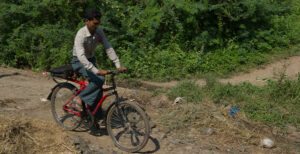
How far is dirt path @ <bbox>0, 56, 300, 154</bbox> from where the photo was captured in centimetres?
425

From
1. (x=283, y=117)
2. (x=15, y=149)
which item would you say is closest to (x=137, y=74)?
(x=283, y=117)

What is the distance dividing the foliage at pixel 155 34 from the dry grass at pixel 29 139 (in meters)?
4.39

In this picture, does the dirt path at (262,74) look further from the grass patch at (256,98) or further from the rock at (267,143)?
the rock at (267,143)

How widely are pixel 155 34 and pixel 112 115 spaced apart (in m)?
5.74

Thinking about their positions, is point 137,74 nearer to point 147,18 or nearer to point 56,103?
point 147,18

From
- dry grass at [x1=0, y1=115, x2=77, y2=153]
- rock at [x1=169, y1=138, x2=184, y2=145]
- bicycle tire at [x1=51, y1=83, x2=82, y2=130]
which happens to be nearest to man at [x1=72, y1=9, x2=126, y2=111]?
bicycle tire at [x1=51, y1=83, x2=82, y2=130]

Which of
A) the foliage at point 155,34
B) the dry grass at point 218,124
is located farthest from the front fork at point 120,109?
the foliage at point 155,34

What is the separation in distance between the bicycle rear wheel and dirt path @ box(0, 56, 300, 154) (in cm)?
17

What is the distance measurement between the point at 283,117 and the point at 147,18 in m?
Result: 5.56

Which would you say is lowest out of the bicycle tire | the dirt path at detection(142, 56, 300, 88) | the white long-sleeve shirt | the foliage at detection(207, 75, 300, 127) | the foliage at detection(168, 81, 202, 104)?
the dirt path at detection(142, 56, 300, 88)

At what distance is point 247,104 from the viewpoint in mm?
5590

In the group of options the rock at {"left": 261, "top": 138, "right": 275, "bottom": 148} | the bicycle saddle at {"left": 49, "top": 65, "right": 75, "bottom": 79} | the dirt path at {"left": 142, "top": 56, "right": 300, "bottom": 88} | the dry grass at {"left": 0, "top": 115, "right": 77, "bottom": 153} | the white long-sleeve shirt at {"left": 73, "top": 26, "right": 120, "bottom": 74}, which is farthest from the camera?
the dirt path at {"left": 142, "top": 56, "right": 300, "bottom": 88}

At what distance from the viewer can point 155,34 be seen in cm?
938

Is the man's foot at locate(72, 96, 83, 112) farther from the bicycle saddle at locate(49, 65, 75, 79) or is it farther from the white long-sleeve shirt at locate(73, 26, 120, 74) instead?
the white long-sleeve shirt at locate(73, 26, 120, 74)
